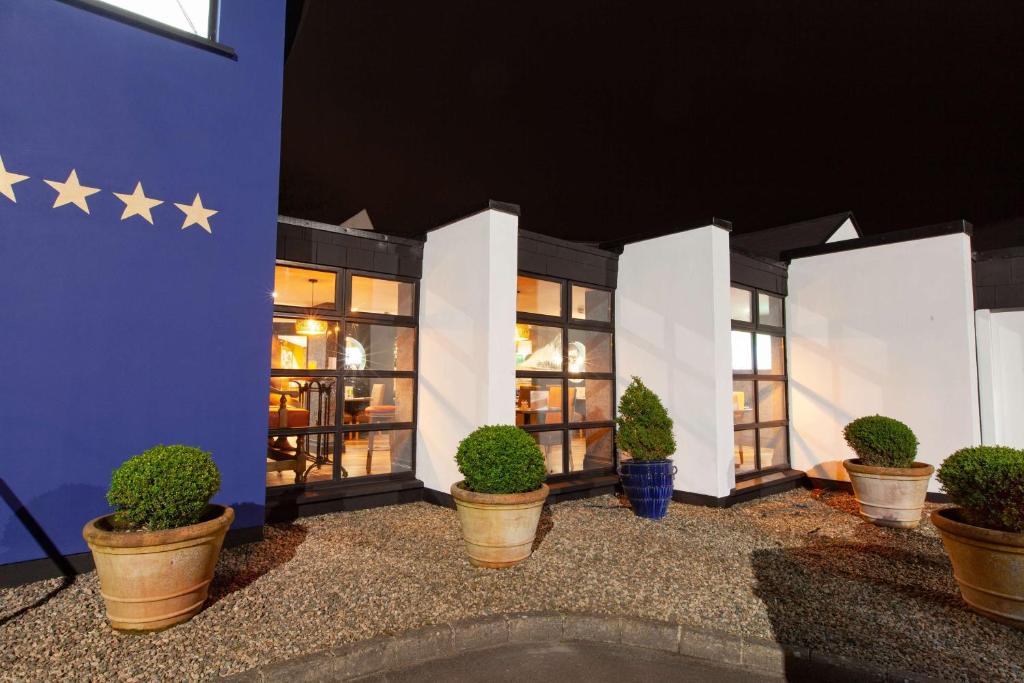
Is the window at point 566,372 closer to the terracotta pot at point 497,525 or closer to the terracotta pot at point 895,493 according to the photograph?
the terracotta pot at point 497,525

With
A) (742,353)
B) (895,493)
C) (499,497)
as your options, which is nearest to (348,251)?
(499,497)

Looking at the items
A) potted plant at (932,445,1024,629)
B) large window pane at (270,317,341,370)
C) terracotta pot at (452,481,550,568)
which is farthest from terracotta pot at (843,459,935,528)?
large window pane at (270,317,341,370)

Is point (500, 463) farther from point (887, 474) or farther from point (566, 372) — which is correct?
point (887, 474)

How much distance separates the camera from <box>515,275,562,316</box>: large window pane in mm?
7324

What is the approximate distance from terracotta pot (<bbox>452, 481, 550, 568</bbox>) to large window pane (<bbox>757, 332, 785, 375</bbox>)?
559 cm

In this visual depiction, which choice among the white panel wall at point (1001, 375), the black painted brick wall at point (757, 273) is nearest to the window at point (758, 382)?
the black painted brick wall at point (757, 273)

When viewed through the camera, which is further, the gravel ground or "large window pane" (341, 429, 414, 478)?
"large window pane" (341, 429, 414, 478)

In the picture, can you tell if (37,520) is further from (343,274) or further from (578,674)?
(578,674)

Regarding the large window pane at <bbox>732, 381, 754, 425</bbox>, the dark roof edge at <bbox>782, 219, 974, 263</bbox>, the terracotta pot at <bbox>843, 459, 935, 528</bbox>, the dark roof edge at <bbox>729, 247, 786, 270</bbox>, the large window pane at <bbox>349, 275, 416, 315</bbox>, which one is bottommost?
the terracotta pot at <bbox>843, 459, 935, 528</bbox>

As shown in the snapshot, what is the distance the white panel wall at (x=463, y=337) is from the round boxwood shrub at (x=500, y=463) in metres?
1.32

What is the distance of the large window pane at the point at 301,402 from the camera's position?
6223 mm

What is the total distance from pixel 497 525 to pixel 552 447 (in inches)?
118

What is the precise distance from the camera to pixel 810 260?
884 centimetres

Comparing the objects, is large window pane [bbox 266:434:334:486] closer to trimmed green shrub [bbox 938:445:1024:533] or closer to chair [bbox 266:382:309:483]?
chair [bbox 266:382:309:483]
